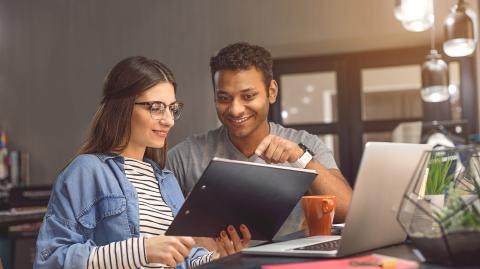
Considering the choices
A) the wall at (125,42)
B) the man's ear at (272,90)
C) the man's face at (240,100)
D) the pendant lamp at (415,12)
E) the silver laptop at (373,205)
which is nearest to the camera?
the silver laptop at (373,205)

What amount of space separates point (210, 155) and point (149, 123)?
68cm

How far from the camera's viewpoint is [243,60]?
7.42ft

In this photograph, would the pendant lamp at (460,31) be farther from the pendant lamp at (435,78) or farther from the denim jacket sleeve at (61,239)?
the denim jacket sleeve at (61,239)

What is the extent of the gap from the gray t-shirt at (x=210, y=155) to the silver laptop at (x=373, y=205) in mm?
979

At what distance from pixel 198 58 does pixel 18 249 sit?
201 cm

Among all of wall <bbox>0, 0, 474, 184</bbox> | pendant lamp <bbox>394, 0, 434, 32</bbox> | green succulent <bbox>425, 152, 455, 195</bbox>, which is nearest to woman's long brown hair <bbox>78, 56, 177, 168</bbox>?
green succulent <bbox>425, 152, 455, 195</bbox>

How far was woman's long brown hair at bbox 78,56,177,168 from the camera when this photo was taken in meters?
1.64

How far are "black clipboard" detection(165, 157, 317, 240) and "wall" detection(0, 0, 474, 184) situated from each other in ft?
11.8

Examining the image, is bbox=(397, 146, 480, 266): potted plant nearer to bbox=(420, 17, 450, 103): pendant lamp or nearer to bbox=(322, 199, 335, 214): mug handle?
bbox=(322, 199, 335, 214): mug handle

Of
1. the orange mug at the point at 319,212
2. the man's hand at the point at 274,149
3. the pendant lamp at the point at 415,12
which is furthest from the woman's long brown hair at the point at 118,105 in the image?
the pendant lamp at the point at 415,12

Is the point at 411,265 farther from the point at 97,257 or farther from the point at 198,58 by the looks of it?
the point at 198,58

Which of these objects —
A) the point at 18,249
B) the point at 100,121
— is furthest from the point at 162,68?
the point at 18,249

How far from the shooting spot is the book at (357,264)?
0.98m

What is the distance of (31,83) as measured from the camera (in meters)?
5.72
